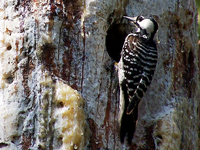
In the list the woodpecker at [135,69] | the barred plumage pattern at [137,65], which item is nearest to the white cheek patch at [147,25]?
the woodpecker at [135,69]

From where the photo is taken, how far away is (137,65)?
12.0 feet

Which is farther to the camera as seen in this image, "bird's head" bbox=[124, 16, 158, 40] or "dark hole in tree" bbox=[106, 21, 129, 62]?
"dark hole in tree" bbox=[106, 21, 129, 62]

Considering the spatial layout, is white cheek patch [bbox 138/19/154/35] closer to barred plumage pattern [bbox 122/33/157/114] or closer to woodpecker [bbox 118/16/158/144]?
woodpecker [bbox 118/16/158/144]

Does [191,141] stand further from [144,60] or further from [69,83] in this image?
[69,83]

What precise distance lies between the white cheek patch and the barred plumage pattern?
15cm

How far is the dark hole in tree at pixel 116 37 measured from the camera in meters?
3.88

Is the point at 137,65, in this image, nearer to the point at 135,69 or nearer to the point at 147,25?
the point at 135,69

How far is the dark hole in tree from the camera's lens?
3.88m

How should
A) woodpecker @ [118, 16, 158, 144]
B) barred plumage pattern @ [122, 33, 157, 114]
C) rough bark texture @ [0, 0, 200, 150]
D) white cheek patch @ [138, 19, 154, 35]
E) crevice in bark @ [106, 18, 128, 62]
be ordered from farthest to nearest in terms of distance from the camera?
crevice in bark @ [106, 18, 128, 62] < white cheek patch @ [138, 19, 154, 35] < barred plumage pattern @ [122, 33, 157, 114] < woodpecker @ [118, 16, 158, 144] < rough bark texture @ [0, 0, 200, 150]

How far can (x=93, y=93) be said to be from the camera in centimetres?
319

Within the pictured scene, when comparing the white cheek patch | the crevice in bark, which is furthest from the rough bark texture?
the white cheek patch

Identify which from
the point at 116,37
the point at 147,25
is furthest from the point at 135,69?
the point at 116,37

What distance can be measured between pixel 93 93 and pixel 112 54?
135 cm

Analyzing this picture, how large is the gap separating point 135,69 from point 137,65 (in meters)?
0.06
